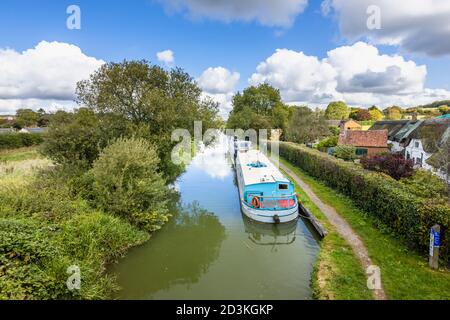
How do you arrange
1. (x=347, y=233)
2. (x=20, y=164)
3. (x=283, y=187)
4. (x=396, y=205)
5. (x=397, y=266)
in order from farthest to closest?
(x=20, y=164)
(x=283, y=187)
(x=347, y=233)
(x=396, y=205)
(x=397, y=266)

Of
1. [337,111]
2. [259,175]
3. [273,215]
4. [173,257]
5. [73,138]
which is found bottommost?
[173,257]

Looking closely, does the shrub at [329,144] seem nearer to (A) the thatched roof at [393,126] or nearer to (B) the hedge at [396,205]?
(A) the thatched roof at [393,126]

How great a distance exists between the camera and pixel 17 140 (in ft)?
107

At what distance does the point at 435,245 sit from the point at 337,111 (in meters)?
91.1

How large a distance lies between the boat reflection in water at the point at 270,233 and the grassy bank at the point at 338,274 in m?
1.53

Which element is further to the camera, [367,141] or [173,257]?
[367,141]

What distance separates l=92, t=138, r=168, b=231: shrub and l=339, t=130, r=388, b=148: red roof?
83.2 feet

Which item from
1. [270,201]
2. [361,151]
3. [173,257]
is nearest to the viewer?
[173,257]

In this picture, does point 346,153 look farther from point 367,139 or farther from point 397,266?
point 397,266

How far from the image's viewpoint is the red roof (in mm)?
30147

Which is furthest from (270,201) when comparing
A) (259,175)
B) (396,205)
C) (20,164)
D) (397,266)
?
(20,164)

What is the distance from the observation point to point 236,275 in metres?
7.79
